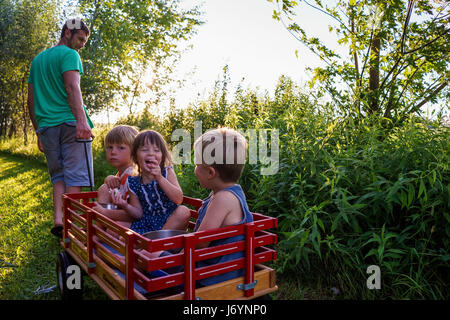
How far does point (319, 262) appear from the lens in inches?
121

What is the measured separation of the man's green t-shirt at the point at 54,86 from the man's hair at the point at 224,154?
7.17 ft

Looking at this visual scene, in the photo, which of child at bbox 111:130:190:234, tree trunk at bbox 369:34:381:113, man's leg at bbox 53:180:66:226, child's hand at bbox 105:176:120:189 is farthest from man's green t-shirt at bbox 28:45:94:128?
tree trunk at bbox 369:34:381:113

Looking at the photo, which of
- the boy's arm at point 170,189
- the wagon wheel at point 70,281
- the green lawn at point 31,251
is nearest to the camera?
the wagon wheel at point 70,281

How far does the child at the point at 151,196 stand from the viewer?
2922 millimetres

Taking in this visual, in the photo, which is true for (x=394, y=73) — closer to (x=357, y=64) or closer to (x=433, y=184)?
(x=357, y=64)

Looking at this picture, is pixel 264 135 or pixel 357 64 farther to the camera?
pixel 357 64

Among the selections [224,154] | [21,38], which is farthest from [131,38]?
[224,154]

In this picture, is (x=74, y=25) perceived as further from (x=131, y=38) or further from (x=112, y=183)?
(x=131, y=38)

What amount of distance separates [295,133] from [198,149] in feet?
5.32

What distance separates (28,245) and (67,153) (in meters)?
1.23

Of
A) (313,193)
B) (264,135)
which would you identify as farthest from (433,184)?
(264,135)

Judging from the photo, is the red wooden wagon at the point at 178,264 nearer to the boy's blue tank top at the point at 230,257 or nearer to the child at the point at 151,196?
the boy's blue tank top at the point at 230,257

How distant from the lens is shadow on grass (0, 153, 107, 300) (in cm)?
319

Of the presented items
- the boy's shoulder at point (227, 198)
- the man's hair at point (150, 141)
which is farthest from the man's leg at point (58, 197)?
the boy's shoulder at point (227, 198)
